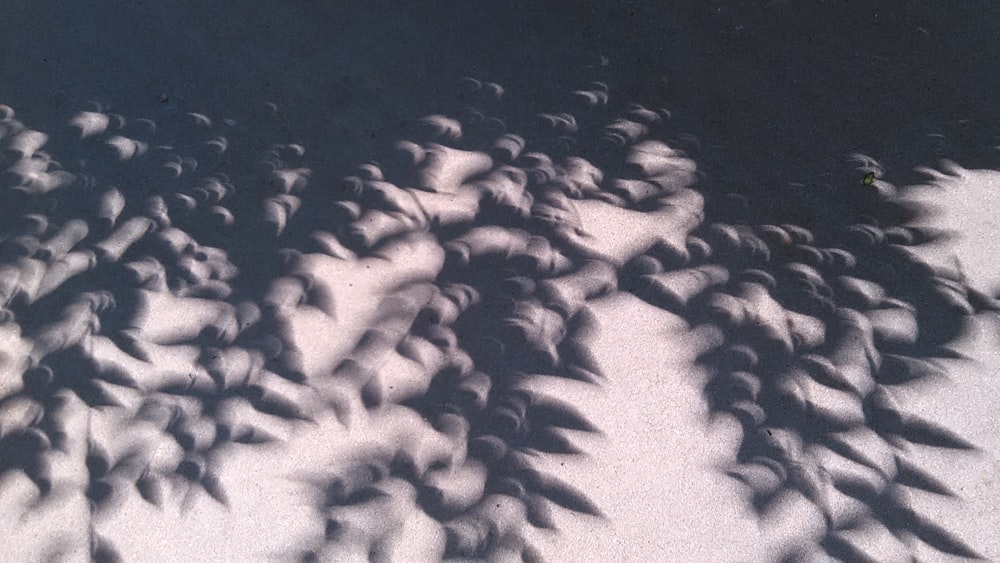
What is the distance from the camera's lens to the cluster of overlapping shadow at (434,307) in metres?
2.52

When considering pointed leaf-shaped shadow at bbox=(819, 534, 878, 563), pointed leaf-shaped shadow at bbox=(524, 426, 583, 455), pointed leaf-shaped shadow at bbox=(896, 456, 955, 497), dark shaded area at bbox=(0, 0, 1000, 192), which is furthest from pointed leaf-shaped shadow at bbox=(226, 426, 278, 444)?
pointed leaf-shaped shadow at bbox=(896, 456, 955, 497)

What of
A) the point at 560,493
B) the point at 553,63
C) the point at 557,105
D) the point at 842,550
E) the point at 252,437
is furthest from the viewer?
the point at 553,63

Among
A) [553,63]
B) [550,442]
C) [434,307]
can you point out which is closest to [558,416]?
[550,442]

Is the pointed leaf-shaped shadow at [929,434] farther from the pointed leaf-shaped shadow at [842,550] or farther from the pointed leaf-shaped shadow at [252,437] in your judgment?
the pointed leaf-shaped shadow at [252,437]

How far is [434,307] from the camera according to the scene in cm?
290

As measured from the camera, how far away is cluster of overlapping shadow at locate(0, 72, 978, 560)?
2520mm

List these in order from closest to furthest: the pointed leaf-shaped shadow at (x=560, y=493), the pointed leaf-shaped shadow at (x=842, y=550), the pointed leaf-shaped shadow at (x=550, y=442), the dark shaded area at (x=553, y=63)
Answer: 1. the pointed leaf-shaped shadow at (x=842, y=550)
2. the pointed leaf-shaped shadow at (x=560, y=493)
3. the pointed leaf-shaped shadow at (x=550, y=442)
4. the dark shaded area at (x=553, y=63)

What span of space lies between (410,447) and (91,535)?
1.08 meters

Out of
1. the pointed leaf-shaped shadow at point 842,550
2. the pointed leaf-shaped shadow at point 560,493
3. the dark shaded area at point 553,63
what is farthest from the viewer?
the dark shaded area at point 553,63

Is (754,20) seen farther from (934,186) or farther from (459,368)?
(459,368)

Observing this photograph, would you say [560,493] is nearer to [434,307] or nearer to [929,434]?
[434,307]

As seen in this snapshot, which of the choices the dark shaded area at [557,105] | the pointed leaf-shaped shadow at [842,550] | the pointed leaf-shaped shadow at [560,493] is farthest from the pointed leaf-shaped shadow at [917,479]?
the pointed leaf-shaped shadow at [560,493]

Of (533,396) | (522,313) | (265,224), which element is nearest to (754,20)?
(522,313)

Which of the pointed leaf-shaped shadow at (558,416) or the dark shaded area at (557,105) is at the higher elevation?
the dark shaded area at (557,105)
